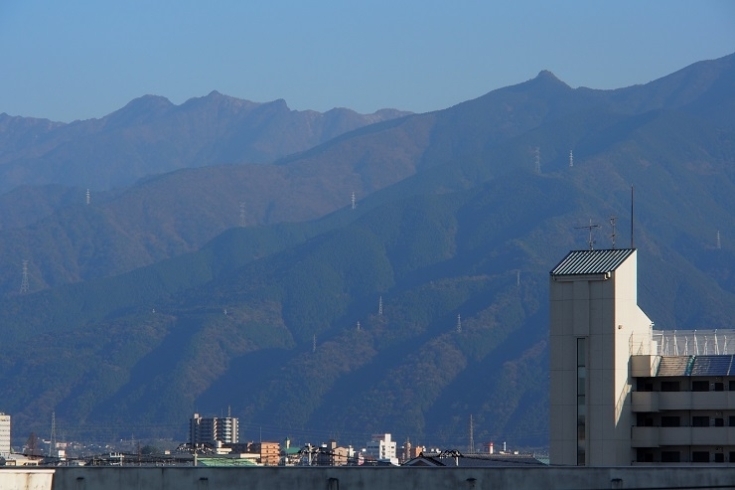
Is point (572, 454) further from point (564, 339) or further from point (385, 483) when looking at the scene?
point (385, 483)

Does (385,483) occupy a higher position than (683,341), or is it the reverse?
(683,341)

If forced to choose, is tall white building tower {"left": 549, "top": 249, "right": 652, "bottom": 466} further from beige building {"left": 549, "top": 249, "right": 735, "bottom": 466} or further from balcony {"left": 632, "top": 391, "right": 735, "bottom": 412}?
balcony {"left": 632, "top": 391, "right": 735, "bottom": 412}

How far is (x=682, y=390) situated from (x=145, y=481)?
123 feet

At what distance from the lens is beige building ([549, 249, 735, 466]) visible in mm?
82625

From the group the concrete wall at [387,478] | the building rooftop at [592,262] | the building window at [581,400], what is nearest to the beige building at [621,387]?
the building window at [581,400]

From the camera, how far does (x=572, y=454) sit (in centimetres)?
8269

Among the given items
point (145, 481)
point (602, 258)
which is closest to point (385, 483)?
point (145, 481)

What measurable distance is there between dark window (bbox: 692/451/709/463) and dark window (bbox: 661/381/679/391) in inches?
135

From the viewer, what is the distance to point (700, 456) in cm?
8275

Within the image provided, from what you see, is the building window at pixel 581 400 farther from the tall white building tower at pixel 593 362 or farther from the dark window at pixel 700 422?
the dark window at pixel 700 422

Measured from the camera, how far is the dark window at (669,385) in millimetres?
84625

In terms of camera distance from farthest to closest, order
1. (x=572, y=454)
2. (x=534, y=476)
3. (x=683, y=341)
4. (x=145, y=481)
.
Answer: (x=683, y=341) < (x=572, y=454) < (x=145, y=481) < (x=534, y=476)

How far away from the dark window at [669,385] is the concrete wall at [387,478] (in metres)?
35.6

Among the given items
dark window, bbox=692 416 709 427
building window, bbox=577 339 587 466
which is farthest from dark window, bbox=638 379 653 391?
building window, bbox=577 339 587 466
